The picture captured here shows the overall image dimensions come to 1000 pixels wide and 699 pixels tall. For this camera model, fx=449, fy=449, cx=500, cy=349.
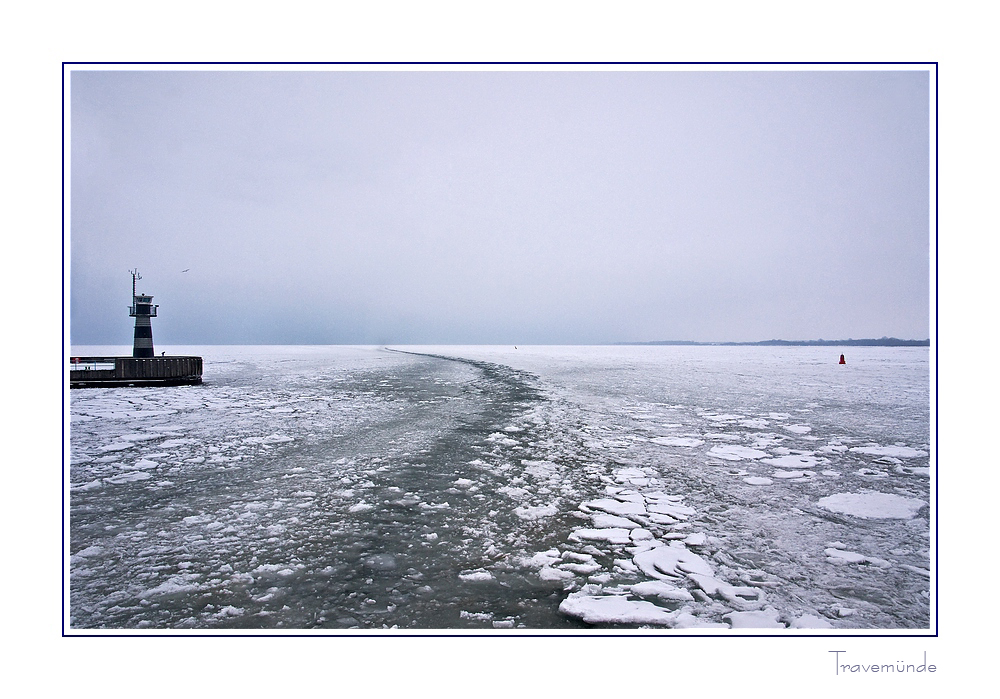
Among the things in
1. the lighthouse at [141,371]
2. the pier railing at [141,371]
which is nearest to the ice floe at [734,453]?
the lighthouse at [141,371]

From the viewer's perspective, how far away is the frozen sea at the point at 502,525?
216cm

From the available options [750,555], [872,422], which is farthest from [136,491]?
[872,422]

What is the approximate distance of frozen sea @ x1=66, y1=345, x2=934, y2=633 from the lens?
216 cm

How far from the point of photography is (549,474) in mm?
4004

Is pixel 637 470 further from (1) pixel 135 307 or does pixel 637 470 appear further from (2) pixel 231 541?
(1) pixel 135 307

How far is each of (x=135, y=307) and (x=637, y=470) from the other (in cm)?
572

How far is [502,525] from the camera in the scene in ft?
9.64
